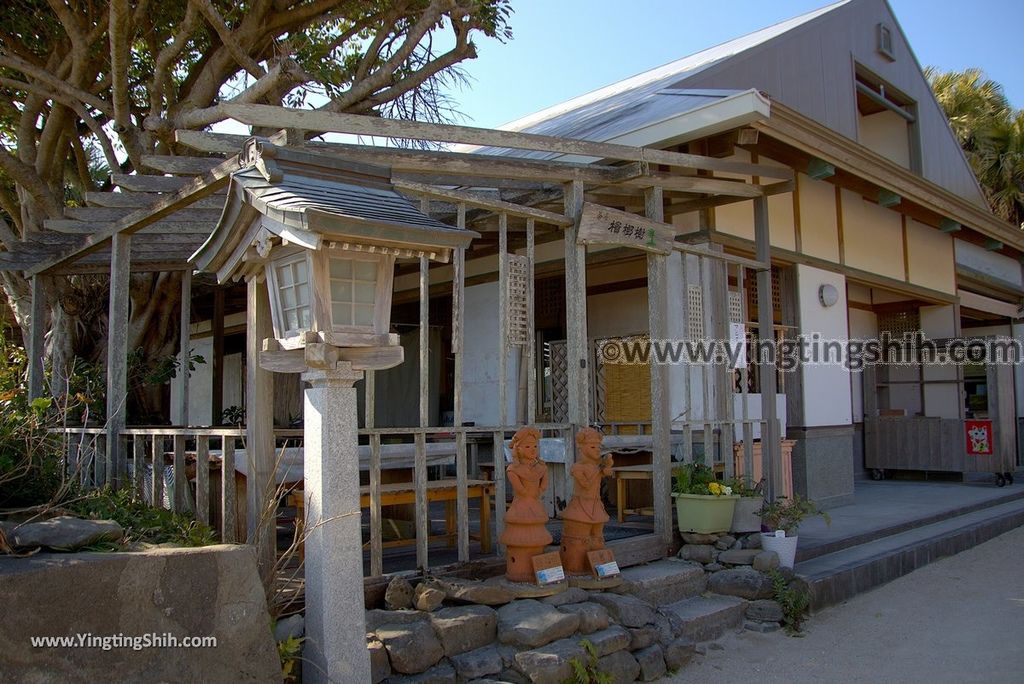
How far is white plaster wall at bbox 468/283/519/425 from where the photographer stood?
884 cm

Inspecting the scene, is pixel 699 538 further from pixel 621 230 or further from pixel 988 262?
pixel 988 262

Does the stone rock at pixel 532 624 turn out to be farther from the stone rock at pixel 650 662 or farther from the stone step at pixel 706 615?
the stone step at pixel 706 615

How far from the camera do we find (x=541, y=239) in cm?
884

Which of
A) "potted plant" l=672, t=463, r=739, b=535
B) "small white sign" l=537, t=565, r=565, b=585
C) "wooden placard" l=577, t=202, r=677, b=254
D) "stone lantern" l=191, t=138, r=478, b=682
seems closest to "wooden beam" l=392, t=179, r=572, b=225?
"wooden placard" l=577, t=202, r=677, b=254

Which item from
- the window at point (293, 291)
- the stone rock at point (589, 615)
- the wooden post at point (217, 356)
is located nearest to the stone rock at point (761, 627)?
the stone rock at point (589, 615)

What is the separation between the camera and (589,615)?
473 cm

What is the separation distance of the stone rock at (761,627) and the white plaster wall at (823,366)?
12.3ft

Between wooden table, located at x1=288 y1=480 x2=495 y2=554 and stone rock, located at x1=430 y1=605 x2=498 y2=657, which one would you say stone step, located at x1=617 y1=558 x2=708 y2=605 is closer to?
wooden table, located at x1=288 y1=480 x2=495 y2=554

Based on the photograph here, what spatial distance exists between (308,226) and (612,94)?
8934mm

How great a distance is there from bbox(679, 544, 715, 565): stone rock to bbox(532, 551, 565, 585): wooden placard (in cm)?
171

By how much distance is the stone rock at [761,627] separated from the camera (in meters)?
5.84

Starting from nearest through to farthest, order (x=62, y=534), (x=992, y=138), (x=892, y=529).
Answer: (x=62, y=534), (x=892, y=529), (x=992, y=138)

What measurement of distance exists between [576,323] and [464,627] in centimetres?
236

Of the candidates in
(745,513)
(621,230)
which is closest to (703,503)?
(745,513)
